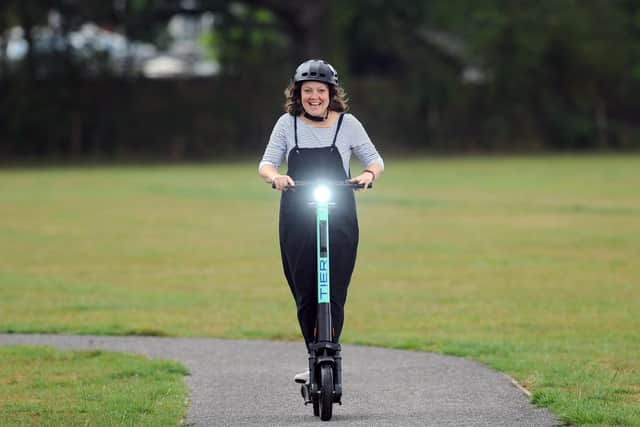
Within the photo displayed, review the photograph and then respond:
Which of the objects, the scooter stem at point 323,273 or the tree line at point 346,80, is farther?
the tree line at point 346,80

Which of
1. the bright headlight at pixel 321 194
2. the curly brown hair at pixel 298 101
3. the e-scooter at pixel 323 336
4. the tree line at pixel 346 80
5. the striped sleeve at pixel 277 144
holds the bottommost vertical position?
the e-scooter at pixel 323 336

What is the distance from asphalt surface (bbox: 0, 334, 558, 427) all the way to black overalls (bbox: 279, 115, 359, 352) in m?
0.53

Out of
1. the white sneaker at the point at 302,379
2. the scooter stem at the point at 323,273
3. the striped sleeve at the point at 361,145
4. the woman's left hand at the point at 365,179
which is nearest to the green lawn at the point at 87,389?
the white sneaker at the point at 302,379

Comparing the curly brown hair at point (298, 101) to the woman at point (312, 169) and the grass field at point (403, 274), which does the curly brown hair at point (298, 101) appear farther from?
the grass field at point (403, 274)

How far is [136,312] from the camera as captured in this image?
1270 centimetres

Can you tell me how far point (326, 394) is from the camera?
7328 mm

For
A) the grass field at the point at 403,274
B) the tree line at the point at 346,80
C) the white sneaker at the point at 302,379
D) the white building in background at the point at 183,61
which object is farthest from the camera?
the white building in background at the point at 183,61

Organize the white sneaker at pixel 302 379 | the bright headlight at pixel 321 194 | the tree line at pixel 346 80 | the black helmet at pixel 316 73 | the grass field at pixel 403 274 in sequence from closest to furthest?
the bright headlight at pixel 321 194 → the black helmet at pixel 316 73 → the white sneaker at pixel 302 379 → the grass field at pixel 403 274 → the tree line at pixel 346 80

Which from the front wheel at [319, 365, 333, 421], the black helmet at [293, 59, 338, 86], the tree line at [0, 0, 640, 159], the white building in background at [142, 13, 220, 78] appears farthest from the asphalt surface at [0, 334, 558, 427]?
the white building in background at [142, 13, 220, 78]

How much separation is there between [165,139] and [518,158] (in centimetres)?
1216

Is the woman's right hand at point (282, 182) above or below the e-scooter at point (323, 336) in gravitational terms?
above

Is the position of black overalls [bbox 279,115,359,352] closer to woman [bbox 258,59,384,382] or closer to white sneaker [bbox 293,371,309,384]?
woman [bbox 258,59,384,382]

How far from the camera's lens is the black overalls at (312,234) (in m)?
7.63

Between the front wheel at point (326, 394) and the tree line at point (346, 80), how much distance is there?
41.4m
